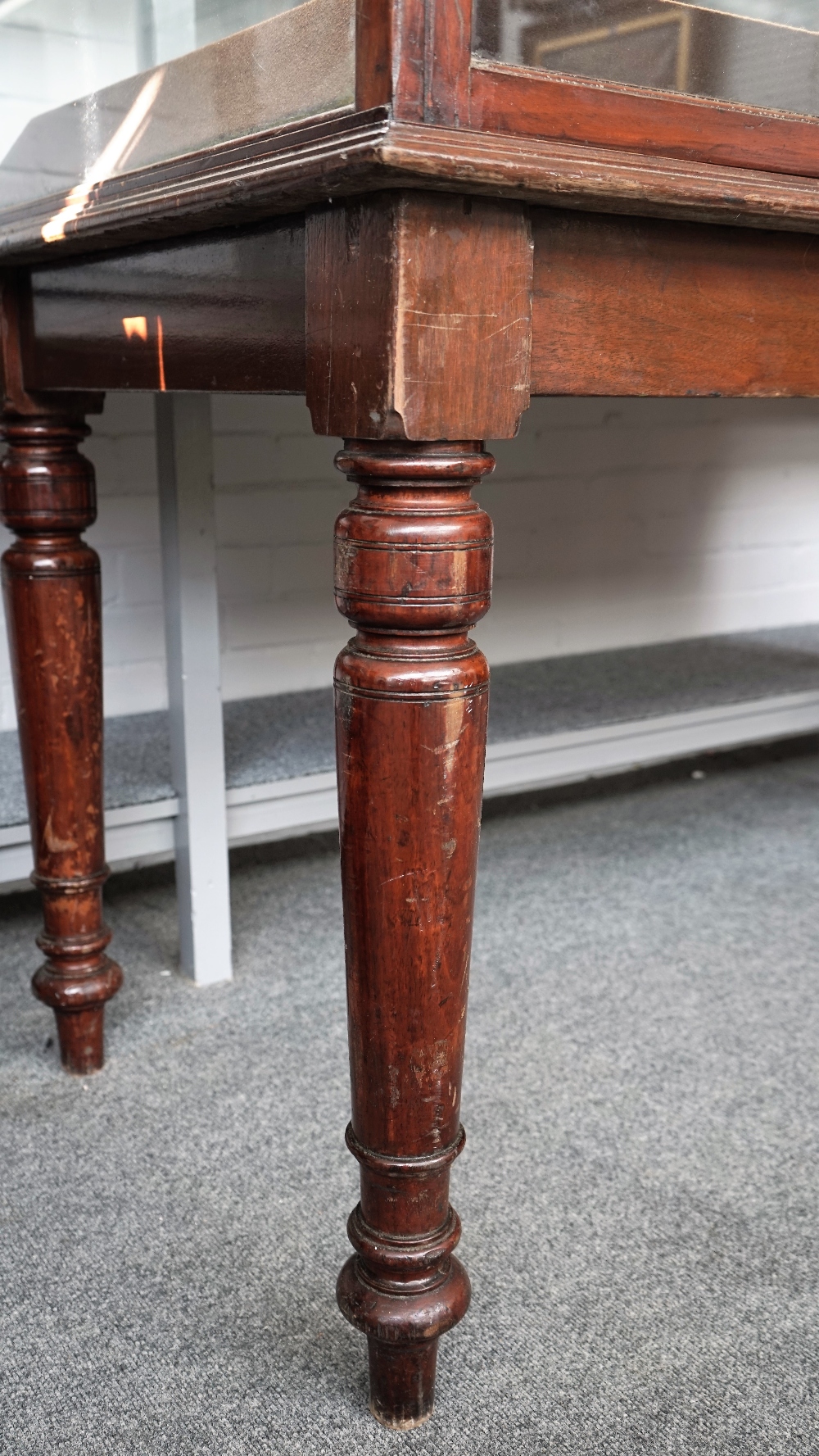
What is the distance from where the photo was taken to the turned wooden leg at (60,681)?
103cm

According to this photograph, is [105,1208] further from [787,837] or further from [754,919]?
[787,837]

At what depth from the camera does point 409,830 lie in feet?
2.06

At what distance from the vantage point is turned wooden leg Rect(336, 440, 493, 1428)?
604 millimetres

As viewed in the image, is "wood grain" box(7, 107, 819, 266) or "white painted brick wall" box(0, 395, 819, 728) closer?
"wood grain" box(7, 107, 819, 266)

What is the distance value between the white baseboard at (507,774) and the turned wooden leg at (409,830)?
23.7 inches

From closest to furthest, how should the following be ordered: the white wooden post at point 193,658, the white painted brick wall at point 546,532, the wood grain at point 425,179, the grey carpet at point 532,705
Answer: the wood grain at point 425,179 → the white wooden post at point 193,658 → the grey carpet at point 532,705 → the white painted brick wall at point 546,532

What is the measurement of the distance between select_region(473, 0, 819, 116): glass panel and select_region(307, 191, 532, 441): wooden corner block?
8 centimetres

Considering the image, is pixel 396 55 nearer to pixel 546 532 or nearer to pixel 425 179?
pixel 425 179

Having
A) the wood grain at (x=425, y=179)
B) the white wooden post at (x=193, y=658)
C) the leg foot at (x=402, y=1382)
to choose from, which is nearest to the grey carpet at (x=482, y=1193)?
the leg foot at (x=402, y=1382)

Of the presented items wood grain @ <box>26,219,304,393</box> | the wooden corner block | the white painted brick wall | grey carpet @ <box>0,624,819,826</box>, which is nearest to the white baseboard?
grey carpet @ <box>0,624,819,826</box>

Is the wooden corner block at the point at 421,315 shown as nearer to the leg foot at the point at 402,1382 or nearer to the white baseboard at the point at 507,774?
the leg foot at the point at 402,1382

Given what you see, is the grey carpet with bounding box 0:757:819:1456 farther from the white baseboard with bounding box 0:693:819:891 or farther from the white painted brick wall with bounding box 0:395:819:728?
the white painted brick wall with bounding box 0:395:819:728

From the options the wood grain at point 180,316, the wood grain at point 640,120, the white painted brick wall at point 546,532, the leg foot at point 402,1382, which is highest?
the wood grain at point 640,120

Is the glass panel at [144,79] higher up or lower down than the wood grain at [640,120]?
higher up
